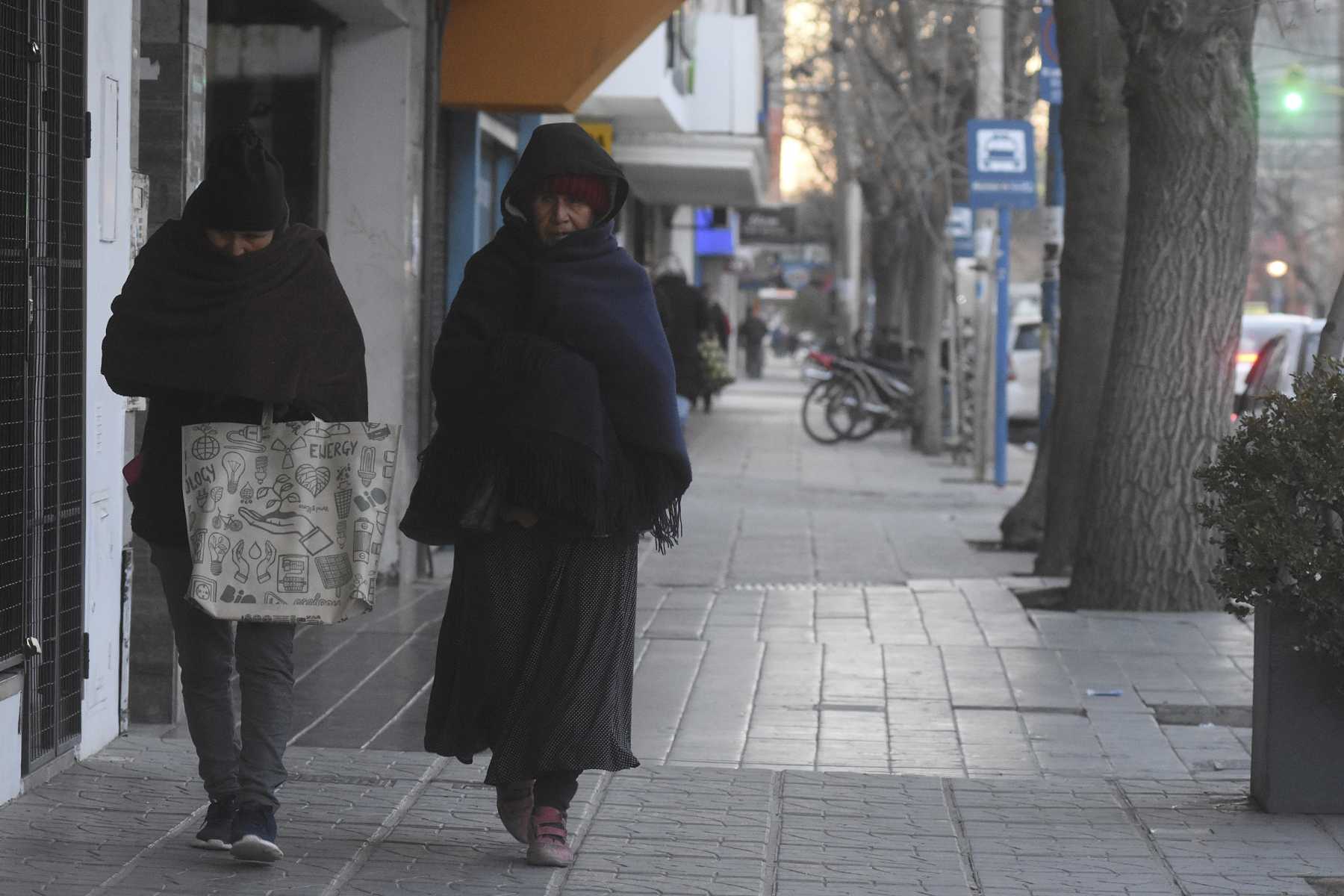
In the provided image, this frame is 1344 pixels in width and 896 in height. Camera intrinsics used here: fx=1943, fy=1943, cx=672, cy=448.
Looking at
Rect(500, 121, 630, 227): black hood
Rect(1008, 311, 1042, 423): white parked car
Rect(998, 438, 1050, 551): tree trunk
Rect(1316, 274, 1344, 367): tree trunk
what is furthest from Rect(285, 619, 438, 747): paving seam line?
Rect(1008, 311, 1042, 423): white parked car

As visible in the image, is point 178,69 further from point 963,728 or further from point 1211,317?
point 1211,317

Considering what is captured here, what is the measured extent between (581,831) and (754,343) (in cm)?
4541

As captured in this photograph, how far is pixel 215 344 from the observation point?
14.7 ft

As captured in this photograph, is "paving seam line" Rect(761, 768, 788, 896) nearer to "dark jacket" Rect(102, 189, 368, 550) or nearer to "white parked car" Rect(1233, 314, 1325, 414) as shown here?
"dark jacket" Rect(102, 189, 368, 550)

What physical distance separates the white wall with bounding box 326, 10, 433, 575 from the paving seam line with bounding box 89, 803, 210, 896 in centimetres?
464

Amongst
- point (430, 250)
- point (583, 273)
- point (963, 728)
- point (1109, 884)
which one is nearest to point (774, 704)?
point (963, 728)

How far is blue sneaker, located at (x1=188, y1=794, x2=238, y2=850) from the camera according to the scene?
479cm

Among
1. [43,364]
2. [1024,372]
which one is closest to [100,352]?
[43,364]

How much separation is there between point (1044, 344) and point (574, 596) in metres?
11.1

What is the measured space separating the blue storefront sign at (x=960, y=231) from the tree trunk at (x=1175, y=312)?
11775 mm

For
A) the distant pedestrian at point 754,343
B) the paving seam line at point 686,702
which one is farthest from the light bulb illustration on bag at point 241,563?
the distant pedestrian at point 754,343

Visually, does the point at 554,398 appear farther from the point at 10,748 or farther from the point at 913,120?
the point at 913,120

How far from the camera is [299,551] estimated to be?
4.59 m

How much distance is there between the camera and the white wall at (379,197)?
987cm
